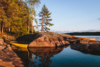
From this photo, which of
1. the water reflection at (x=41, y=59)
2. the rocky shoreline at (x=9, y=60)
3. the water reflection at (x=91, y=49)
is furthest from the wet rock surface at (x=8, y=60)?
the water reflection at (x=91, y=49)

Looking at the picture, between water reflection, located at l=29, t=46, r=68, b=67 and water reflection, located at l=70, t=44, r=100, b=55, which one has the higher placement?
water reflection, located at l=70, t=44, r=100, b=55

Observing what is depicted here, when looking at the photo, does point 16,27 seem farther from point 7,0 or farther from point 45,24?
point 45,24

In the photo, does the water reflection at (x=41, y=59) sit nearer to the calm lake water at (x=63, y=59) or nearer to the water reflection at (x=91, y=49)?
the calm lake water at (x=63, y=59)

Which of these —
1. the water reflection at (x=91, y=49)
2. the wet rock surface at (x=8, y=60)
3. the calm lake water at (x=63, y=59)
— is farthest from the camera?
the water reflection at (x=91, y=49)

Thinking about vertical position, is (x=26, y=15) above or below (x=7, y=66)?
above

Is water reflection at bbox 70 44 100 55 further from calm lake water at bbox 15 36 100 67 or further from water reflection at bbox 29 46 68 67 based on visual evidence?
water reflection at bbox 29 46 68 67

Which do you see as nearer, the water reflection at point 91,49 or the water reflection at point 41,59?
the water reflection at point 41,59

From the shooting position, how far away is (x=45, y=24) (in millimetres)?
33906

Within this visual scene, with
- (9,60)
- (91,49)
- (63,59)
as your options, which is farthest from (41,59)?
Result: (91,49)

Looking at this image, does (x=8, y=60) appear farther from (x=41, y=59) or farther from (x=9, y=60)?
(x=41, y=59)

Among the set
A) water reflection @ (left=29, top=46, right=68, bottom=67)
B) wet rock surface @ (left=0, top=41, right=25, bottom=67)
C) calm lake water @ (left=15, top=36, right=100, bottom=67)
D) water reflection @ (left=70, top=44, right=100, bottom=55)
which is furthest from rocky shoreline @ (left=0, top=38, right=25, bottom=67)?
water reflection @ (left=70, top=44, right=100, bottom=55)

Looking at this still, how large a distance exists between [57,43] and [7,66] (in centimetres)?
1105

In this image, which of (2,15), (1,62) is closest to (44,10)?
(2,15)

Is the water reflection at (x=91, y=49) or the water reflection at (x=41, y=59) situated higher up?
the water reflection at (x=91, y=49)
